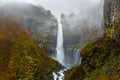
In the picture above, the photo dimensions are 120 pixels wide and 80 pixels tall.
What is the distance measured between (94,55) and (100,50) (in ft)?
12.4

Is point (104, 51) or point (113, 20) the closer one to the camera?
point (104, 51)

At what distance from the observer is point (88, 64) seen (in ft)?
542

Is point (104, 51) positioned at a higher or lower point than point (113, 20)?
lower

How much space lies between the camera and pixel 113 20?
16475cm

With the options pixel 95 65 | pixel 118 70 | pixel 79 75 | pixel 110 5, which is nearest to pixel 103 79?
pixel 118 70

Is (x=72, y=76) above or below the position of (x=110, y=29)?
below

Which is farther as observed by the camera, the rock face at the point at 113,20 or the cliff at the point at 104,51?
the rock face at the point at 113,20

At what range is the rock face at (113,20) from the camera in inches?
6253

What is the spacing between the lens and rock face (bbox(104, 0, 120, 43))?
6253 inches

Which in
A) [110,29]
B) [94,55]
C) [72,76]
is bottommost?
[72,76]

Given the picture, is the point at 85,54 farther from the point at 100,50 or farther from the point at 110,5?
the point at 110,5

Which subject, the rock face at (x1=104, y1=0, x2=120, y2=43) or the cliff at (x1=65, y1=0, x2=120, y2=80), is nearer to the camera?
the cliff at (x1=65, y1=0, x2=120, y2=80)

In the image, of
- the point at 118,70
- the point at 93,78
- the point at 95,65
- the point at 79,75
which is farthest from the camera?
the point at 79,75

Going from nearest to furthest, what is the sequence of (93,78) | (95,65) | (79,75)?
(93,78) < (95,65) < (79,75)
